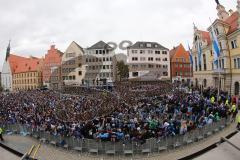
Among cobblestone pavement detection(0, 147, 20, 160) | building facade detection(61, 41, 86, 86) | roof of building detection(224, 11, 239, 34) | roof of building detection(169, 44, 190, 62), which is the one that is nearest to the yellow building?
building facade detection(61, 41, 86, 86)

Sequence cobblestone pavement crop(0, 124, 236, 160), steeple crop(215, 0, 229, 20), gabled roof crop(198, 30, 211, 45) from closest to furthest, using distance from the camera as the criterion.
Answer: cobblestone pavement crop(0, 124, 236, 160)
steeple crop(215, 0, 229, 20)
gabled roof crop(198, 30, 211, 45)

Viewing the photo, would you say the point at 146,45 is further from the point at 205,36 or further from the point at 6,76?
the point at 6,76

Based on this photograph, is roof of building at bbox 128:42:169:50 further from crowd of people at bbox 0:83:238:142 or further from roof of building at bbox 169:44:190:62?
crowd of people at bbox 0:83:238:142

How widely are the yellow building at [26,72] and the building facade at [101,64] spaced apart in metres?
30.3

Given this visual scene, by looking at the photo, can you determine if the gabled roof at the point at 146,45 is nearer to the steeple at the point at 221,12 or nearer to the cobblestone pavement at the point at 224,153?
the steeple at the point at 221,12

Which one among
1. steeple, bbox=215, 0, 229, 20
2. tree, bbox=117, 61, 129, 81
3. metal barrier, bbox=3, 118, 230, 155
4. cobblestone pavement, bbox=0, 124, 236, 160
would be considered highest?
steeple, bbox=215, 0, 229, 20

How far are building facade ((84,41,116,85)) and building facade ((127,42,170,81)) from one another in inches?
251

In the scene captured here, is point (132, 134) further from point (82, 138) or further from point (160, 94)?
point (160, 94)

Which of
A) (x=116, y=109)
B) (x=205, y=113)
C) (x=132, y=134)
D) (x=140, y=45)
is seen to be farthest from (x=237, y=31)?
(x=140, y=45)

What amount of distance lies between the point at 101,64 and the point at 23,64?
45.2 metres

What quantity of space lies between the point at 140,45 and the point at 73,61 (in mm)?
22480

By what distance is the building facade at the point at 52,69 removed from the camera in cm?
8458

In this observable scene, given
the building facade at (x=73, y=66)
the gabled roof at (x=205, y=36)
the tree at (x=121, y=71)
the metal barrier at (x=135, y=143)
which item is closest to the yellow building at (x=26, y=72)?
the building facade at (x=73, y=66)

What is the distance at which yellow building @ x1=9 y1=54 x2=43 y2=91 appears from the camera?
96.4 metres
